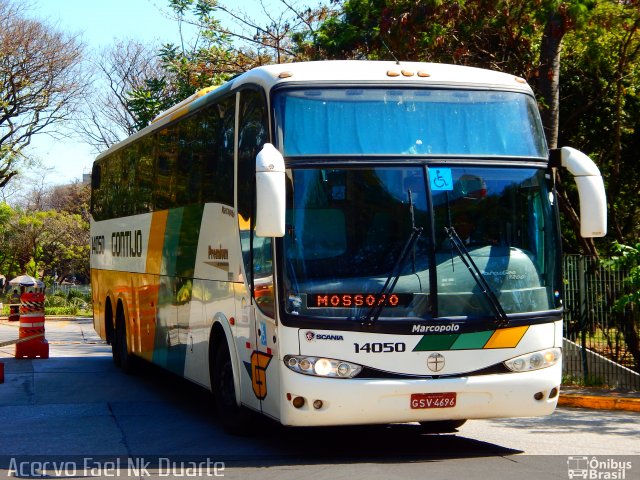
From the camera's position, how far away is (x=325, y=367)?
8.41 meters

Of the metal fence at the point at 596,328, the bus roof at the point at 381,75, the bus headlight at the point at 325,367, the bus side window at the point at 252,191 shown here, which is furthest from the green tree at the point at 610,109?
the bus headlight at the point at 325,367

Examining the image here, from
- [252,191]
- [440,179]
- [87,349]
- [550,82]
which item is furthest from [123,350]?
[440,179]

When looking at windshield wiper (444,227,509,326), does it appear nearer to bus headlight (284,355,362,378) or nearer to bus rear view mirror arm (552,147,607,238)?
bus rear view mirror arm (552,147,607,238)

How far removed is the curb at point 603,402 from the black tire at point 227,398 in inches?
207

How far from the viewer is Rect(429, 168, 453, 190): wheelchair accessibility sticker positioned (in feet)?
28.9

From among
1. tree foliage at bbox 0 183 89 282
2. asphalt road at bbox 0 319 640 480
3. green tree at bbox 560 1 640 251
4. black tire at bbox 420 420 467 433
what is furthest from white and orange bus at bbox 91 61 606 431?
tree foliage at bbox 0 183 89 282

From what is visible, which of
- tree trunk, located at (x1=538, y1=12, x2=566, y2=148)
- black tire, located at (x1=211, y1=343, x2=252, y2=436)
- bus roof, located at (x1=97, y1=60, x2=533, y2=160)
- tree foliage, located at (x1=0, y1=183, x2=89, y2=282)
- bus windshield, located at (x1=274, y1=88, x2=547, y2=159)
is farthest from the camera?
tree foliage, located at (x1=0, y1=183, x2=89, y2=282)

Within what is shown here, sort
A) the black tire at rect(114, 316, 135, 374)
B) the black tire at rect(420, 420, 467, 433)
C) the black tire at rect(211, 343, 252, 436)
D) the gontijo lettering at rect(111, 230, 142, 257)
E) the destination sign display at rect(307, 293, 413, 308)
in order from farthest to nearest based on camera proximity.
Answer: the black tire at rect(114, 316, 135, 374), the gontijo lettering at rect(111, 230, 142, 257), the black tire at rect(420, 420, 467, 433), the black tire at rect(211, 343, 252, 436), the destination sign display at rect(307, 293, 413, 308)

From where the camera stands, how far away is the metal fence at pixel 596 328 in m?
14.6

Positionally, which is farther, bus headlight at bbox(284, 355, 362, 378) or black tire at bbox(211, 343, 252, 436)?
black tire at bbox(211, 343, 252, 436)

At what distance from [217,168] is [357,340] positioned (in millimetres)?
3182

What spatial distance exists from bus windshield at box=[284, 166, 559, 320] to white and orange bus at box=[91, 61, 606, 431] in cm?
1

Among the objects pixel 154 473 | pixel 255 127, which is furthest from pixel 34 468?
pixel 255 127

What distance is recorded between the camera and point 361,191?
8.76 meters
